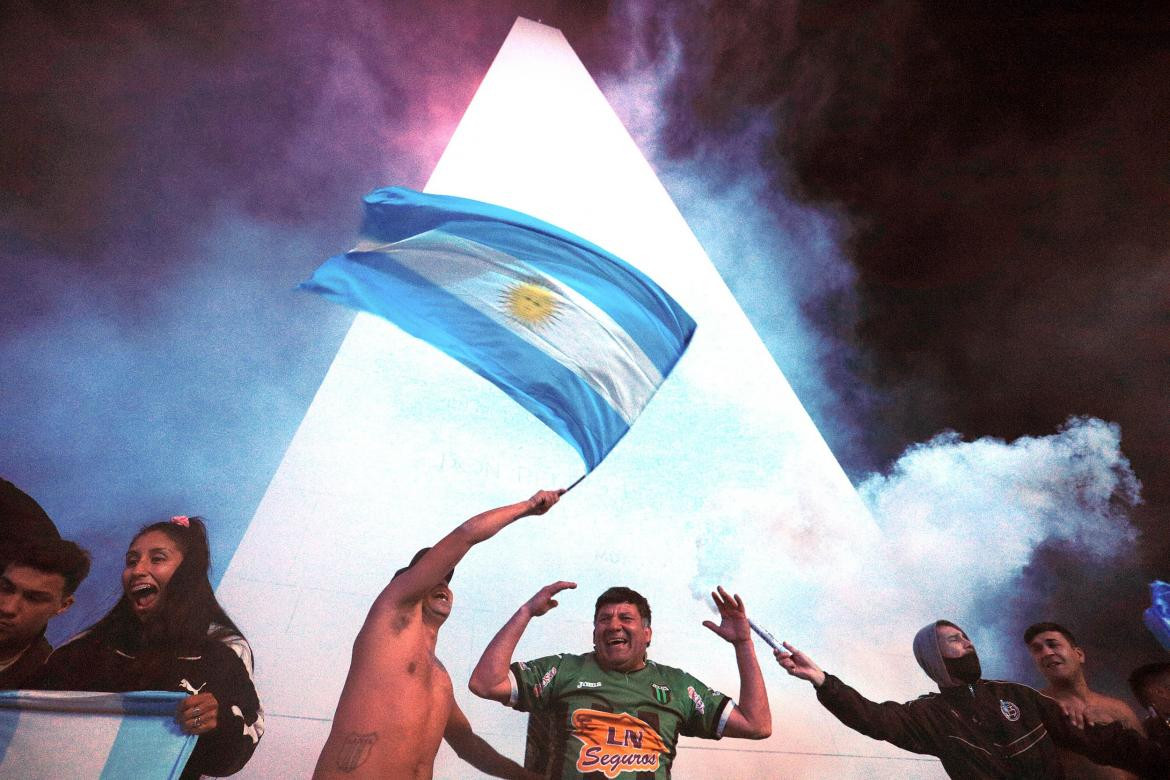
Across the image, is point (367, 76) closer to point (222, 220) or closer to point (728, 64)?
point (222, 220)

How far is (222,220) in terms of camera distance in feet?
16.0

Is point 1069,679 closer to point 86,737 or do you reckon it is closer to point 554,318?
point 554,318

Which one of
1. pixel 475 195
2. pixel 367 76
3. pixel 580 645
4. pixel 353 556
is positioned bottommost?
pixel 580 645

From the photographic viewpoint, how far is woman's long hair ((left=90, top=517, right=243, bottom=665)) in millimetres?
3262

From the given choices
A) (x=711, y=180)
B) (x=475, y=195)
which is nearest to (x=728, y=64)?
(x=711, y=180)

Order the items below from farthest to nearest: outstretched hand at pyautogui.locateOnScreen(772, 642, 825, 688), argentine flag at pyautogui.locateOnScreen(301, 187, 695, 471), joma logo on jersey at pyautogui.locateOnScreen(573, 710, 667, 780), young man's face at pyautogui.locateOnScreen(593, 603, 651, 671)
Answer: argentine flag at pyautogui.locateOnScreen(301, 187, 695, 471) → outstretched hand at pyautogui.locateOnScreen(772, 642, 825, 688) → young man's face at pyautogui.locateOnScreen(593, 603, 651, 671) → joma logo on jersey at pyautogui.locateOnScreen(573, 710, 667, 780)

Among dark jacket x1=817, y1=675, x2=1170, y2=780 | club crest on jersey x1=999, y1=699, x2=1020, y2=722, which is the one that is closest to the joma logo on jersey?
dark jacket x1=817, y1=675, x2=1170, y2=780

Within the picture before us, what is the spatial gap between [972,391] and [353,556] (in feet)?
17.8

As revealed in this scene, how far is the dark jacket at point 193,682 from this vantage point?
3.04 meters

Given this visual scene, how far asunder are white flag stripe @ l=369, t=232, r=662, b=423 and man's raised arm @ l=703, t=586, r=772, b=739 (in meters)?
1.08

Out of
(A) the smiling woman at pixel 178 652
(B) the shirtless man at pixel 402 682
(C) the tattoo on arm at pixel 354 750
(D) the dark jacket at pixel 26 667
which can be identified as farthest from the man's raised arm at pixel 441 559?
(D) the dark jacket at pixel 26 667

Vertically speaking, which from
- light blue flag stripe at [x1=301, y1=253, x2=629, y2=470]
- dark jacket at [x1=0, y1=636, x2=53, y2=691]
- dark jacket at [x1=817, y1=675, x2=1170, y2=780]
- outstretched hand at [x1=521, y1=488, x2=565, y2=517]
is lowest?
dark jacket at [x1=0, y1=636, x2=53, y2=691]

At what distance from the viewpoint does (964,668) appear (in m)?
3.98

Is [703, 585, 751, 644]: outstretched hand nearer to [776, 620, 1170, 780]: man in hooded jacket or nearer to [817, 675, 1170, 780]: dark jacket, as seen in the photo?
[776, 620, 1170, 780]: man in hooded jacket
